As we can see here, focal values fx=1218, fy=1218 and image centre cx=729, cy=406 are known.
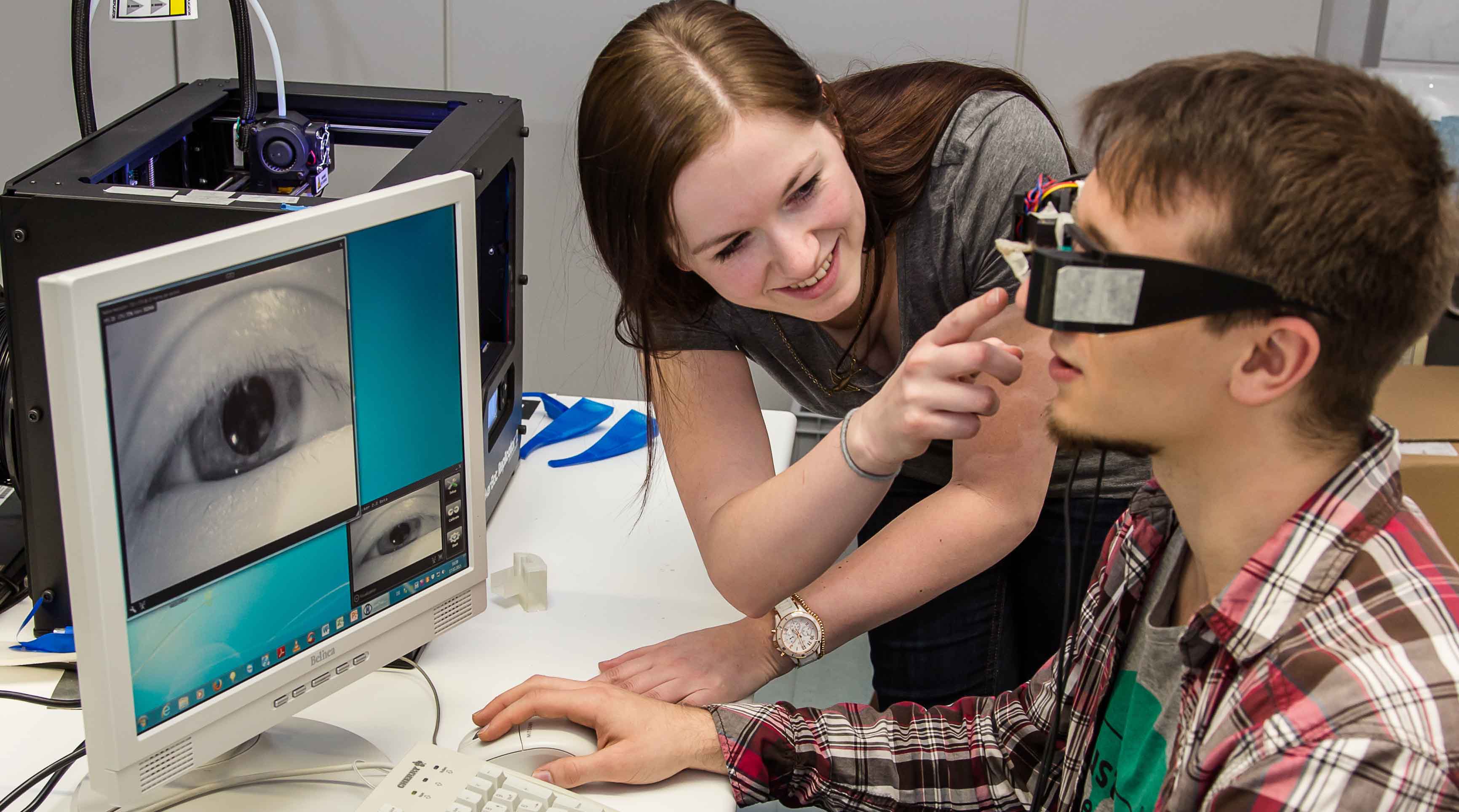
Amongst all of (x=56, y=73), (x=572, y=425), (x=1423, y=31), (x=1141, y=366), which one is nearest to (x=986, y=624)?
(x=572, y=425)

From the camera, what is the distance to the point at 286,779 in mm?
967

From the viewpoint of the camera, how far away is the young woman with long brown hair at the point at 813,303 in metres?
1.07

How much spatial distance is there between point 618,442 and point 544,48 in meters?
1.29

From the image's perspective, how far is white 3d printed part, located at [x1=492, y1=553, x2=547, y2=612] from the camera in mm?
1226

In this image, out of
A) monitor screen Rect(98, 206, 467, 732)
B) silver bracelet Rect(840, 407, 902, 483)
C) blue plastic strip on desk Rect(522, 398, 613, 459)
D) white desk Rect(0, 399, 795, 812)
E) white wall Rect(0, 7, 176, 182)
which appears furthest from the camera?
white wall Rect(0, 7, 176, 182)

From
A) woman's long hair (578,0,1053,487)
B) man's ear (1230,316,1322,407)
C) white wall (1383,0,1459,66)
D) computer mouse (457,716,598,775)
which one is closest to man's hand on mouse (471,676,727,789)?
computer mouse (457,716,598,775)

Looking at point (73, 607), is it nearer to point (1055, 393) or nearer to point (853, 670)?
point (1055, 393)

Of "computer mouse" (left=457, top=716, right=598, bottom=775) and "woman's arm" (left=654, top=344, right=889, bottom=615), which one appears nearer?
"computer mouse" (left=457, top=716, right=598, bottom=775)

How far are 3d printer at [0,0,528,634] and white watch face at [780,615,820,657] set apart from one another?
0.41 m

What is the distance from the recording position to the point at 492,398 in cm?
141

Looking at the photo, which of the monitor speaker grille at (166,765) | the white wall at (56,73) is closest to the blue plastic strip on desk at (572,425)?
the monitor speaker grille at (166,765)

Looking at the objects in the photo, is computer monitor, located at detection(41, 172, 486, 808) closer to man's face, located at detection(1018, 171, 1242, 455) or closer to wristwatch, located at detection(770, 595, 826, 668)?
→ wristwatch, located at detection(770, 595, 826, 668)

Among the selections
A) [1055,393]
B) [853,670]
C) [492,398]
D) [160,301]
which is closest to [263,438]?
[160,301]

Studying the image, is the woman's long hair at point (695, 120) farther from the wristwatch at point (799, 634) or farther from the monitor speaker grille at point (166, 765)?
the monitor speaker grille at point (166, 765)
